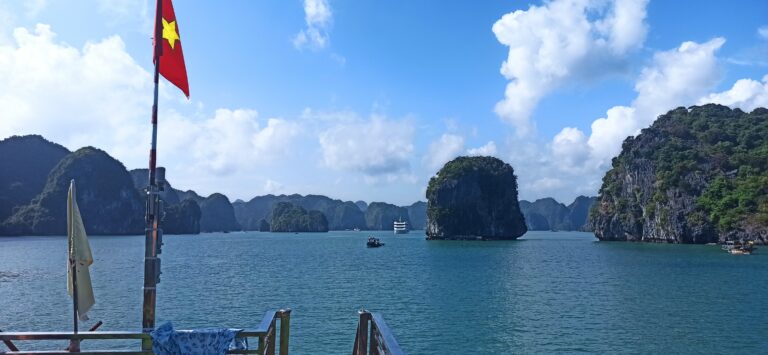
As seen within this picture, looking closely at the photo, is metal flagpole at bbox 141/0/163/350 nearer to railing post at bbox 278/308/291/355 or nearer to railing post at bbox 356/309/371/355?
railing post at bbox 278/308/291/355

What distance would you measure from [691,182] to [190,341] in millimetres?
156746

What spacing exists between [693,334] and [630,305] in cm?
942

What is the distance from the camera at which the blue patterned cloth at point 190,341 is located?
801cm

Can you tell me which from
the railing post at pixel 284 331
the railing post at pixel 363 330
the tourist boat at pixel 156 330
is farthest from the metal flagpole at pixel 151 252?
the railing post at pixel 363 330

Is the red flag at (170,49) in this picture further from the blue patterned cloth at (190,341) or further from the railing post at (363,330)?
the railing post at (363,330)

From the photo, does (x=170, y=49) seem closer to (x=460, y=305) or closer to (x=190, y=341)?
(x=190, y=341)

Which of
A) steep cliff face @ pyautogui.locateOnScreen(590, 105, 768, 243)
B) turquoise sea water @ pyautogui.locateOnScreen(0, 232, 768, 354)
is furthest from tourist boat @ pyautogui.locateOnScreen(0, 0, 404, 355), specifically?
steep cliff face @ pyautogui.locateOnScreen(590, 105, 768, 243)

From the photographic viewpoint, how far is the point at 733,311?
34375 millimetres

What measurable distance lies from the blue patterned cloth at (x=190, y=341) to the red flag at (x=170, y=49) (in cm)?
485

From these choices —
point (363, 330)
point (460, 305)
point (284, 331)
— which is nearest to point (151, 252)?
point (284, 331)

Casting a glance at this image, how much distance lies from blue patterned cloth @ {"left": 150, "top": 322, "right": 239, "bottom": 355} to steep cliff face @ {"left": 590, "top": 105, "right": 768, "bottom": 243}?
133 m

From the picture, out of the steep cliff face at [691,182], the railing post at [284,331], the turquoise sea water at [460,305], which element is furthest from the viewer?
the steep cliff face at [691,182]

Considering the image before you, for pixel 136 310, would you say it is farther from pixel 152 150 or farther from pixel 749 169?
pixel 749 169

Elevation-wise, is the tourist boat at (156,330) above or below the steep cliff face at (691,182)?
below
